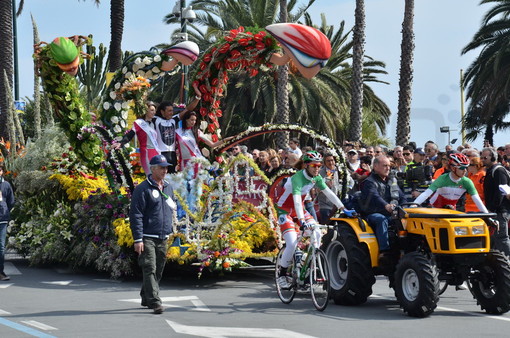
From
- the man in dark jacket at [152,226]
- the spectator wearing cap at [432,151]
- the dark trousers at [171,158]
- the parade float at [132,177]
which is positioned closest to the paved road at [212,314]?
the man in dark jacket at [152,226]

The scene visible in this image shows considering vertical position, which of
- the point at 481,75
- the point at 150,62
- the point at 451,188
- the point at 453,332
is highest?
the point at 481,75

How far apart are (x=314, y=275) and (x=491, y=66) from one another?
2181 centimetres

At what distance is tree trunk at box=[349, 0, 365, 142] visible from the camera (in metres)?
26.2

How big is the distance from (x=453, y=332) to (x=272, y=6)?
2507 cm

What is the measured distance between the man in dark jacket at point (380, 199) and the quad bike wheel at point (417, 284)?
61 centimetres

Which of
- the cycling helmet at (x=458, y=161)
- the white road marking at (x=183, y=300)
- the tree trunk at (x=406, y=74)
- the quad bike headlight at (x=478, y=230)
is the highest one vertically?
the tree trunk at (x=406, y=74)

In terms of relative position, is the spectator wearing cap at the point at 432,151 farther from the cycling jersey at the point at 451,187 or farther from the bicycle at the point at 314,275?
the bicycle at the point at 314,275

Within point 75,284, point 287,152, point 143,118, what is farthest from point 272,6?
point 75,284

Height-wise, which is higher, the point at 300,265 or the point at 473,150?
the point at 473,150

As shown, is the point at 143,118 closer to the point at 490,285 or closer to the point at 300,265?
the point at 300,265

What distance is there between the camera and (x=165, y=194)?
1020 centimetres

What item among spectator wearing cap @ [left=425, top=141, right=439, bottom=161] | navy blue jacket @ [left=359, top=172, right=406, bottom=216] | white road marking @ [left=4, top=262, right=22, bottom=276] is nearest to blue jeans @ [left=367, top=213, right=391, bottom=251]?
navy blue jacket @ [left=359, top=172, right=406, bottom=216]

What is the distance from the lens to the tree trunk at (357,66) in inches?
1033

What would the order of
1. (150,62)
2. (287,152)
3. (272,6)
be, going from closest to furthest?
(150,62) → (287,152) → (272,6)
